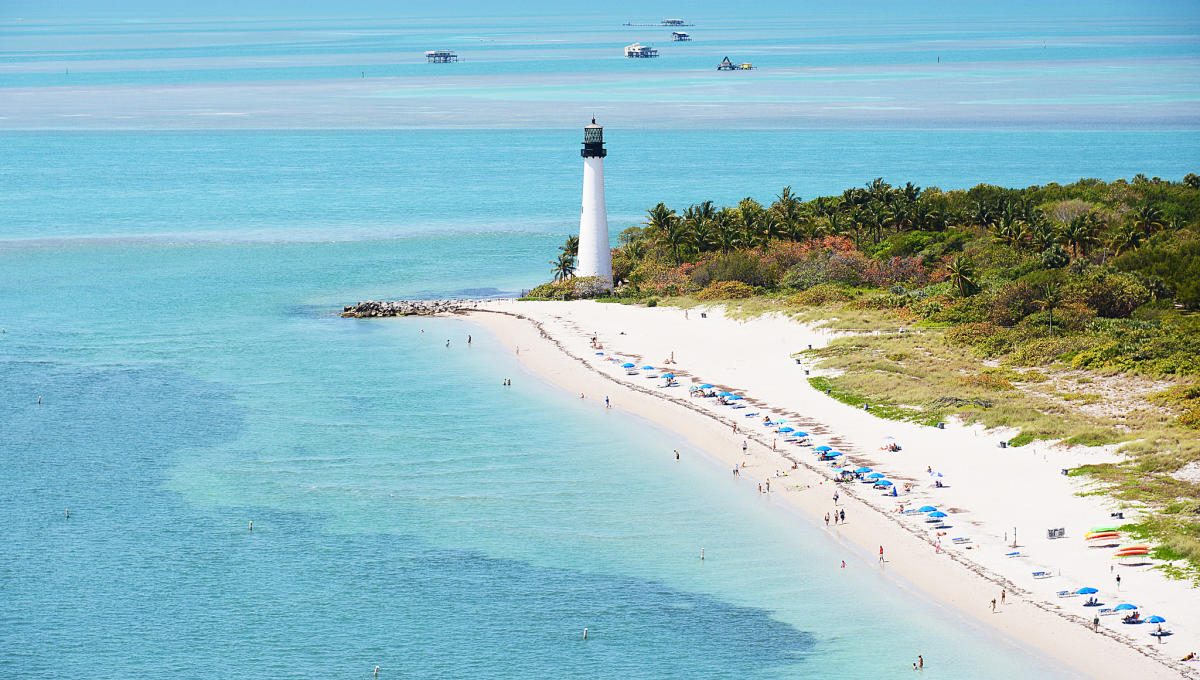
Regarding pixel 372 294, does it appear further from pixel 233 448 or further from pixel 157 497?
pixel 157 497

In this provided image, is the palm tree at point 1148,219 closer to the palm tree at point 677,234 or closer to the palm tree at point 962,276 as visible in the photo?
the palm tree at point 962,276

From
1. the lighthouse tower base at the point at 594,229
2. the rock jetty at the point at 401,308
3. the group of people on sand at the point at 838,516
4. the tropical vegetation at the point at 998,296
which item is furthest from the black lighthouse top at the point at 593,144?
the group of people on sand at the point at 838,516

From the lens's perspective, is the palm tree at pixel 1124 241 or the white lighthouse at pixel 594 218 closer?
the palm tree at pixel 1124 241

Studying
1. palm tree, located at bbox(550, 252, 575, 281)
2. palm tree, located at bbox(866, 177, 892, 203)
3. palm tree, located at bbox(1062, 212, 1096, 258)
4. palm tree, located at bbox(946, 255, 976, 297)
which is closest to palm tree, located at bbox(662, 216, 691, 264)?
palm tree, located at bbox(550, 252, 575, 281)

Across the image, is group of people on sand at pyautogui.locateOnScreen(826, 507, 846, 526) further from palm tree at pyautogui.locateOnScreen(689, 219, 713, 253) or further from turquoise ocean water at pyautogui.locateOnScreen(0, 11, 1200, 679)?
palm tree at pyautogui.locateOnScreen(689, 219, 713, 253)

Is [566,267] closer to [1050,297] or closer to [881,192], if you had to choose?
[881,192]
